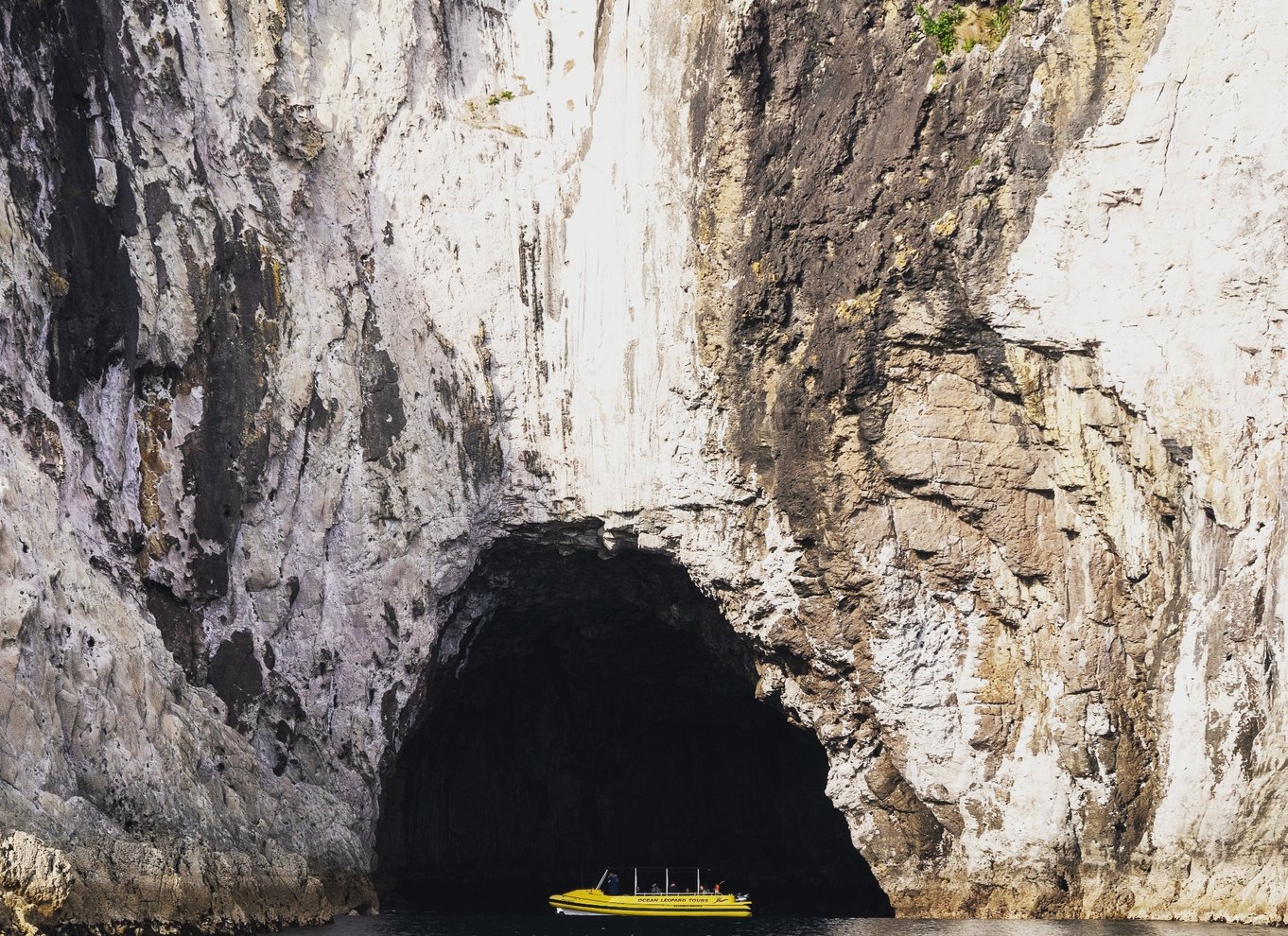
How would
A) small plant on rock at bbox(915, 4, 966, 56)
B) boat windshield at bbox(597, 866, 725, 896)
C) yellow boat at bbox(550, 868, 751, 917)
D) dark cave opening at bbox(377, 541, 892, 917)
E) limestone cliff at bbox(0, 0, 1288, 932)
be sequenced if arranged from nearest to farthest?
limestone cliff at bbox(0, 0, 1288, 932) < small plant on rock at bbox(915, 4, 966, 56) < yellow boat at bbox(550, 868, 751, 917) < dark cave opening at bbox(377, 541, 892, 917) < boat windshield at bbox(597, 866, 725, 896)

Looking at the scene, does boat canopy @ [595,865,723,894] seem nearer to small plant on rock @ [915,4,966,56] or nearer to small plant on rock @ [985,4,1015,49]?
small plant on rock @ [915,4,966,56]

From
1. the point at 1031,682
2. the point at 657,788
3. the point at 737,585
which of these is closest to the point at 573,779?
the point at 657,788

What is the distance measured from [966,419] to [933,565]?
2296 mm

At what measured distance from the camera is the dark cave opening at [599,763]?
27.8 metres

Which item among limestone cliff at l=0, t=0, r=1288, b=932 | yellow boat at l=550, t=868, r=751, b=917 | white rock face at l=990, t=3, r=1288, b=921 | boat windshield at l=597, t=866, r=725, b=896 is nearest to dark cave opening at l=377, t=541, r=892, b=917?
boat windshield at l=597, t=866, r=725, b=896

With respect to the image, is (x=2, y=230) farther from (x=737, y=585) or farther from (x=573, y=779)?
(x=573, y=779)

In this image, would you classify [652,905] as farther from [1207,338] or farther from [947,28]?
[947,28]

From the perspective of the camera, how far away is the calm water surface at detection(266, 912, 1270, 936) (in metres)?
21.3

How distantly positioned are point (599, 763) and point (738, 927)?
9.86 metres

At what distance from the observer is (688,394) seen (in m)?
25.1

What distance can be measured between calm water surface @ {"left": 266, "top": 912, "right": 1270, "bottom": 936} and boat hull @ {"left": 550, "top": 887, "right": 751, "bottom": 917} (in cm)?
31

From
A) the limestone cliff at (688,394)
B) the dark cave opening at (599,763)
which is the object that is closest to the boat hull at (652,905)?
the dark cave opening at (599,763)

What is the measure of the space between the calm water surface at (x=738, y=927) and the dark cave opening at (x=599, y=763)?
355 cm

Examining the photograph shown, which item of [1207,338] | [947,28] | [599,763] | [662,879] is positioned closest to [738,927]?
[599,763]
